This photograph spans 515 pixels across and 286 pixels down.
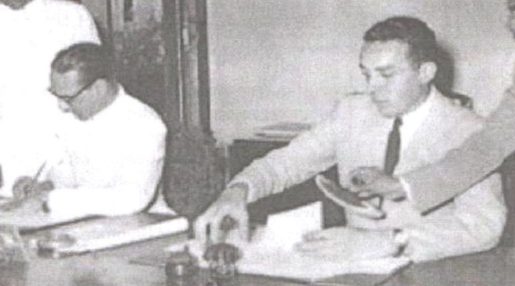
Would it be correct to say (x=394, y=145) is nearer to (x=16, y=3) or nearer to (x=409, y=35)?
(x=409, y=35)

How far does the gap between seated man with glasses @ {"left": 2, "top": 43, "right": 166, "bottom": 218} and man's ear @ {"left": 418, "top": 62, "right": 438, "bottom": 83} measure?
1.02 metres

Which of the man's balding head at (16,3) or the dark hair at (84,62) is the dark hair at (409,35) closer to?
the dark hair at (84,62)

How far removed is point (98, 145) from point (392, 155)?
1107 mm

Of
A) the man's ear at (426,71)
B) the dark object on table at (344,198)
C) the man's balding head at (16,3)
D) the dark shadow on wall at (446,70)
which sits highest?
the man's balding head at (16,3)

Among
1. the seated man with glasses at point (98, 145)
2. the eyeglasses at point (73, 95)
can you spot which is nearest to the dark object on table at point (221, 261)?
the seated man with glasses at point (98, 145)

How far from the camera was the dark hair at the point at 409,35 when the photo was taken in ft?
10.3

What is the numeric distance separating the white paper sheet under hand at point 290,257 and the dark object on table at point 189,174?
8.38ft

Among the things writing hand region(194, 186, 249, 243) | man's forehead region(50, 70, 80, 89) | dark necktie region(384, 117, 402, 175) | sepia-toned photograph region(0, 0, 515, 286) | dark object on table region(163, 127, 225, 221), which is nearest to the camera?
sepia-toned photograph region(0, 0, 515, 286)

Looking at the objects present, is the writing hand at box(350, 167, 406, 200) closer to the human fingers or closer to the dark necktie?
the human fingers

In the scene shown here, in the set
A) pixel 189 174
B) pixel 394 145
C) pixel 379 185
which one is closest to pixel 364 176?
pixel 379 185

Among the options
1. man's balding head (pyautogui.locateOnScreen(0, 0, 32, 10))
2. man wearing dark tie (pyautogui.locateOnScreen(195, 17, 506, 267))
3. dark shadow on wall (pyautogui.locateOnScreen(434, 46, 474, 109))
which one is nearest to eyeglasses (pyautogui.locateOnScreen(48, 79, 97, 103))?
man wearing dark tie (pyautogui.locateOnScreen(195, 17, 506, 267))

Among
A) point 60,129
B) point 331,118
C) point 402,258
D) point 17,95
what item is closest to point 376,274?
point 402,258

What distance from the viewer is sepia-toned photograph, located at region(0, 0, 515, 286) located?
2.65m

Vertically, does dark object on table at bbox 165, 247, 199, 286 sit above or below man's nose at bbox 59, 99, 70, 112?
below
